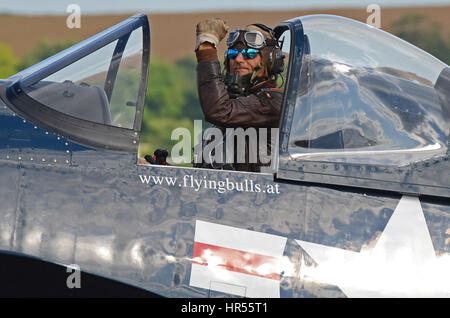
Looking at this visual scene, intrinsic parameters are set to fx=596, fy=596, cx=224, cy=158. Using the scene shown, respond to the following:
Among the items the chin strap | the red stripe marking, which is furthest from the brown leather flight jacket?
the red stripe marking

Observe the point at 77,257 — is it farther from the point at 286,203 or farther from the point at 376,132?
the point at 376,132

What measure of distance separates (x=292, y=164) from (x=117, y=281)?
106 centimetres

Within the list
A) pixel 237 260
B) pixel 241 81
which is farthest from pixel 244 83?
pixel 237 260

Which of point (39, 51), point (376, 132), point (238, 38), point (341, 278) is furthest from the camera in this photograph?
point (39, 51)

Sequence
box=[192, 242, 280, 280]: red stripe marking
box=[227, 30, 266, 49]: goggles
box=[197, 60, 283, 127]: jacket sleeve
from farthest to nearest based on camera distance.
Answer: box=[227, 30, 266, 49]: goggles → box=[197, 60, 283, 127]: jacket sleeve → box=[192, 242, 280, 280]: red stripe marking

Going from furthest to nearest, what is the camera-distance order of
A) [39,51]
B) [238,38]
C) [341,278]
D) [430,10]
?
[430,10]
[39,51]
[238,38]
[341,278]

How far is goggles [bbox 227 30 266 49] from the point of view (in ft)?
12.6

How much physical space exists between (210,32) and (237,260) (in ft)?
4.34

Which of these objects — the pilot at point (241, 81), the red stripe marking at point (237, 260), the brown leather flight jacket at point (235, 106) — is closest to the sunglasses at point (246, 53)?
the pilot at point (241, 81)

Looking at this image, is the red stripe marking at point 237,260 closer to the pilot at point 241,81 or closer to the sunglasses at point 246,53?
the pilot at point 241,81

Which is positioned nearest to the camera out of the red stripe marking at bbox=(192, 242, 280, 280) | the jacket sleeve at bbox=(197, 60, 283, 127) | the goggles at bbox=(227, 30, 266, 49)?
the red stripe marking at bbox=(192, 242, 280, 280)

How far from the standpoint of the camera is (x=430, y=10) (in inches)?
1238

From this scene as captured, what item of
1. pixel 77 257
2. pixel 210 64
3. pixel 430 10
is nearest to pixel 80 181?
pixel 77 257

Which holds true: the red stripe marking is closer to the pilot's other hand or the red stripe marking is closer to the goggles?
the pilot's other hand
